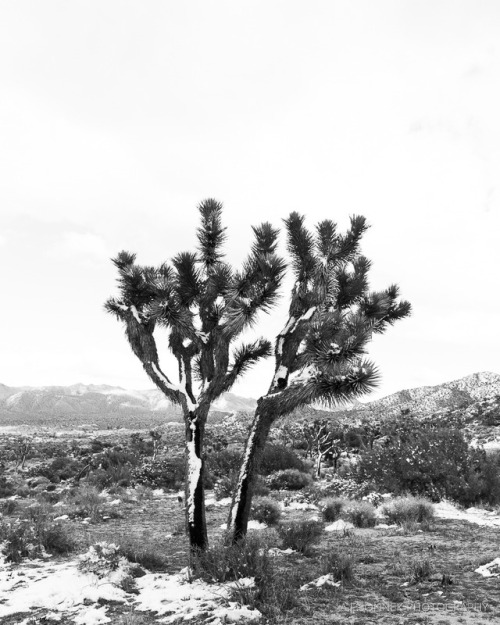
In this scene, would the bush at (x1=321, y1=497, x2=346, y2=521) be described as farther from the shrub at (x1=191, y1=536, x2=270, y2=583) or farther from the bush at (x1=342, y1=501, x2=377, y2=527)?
the shrub at (x1=191, y1=536, x2=270, y2=583)

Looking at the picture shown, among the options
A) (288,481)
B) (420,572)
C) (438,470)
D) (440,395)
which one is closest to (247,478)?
(420,572)

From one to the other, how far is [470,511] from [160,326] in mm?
9973

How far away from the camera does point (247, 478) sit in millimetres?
8508

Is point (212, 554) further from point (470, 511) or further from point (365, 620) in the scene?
point (470, 511)

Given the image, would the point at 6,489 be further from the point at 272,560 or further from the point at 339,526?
the point at 272,560

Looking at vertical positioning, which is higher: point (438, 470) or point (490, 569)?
point (438, 470)

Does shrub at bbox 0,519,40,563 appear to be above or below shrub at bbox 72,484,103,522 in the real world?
above

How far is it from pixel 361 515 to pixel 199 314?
659 centimetres

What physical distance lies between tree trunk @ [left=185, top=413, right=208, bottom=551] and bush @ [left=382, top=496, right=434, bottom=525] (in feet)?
17.7

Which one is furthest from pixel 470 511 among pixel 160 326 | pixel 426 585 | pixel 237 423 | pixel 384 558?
pixel 237 423

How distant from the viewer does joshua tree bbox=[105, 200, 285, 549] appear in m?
8.70

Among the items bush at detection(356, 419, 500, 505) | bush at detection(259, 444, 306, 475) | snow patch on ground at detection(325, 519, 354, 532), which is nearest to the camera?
snow patch on ground at detection(325, 519, 354, 532)

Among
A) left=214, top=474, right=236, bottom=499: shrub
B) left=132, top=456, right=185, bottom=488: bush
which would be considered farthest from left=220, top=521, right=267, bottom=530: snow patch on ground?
left=132, top=456, right=185, bottom=488: bush

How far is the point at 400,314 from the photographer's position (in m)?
10.8
